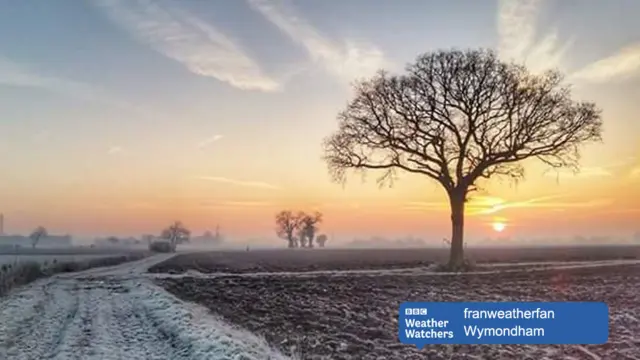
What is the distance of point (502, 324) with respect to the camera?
37.2 feet

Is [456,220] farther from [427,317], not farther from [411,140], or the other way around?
[427,317]

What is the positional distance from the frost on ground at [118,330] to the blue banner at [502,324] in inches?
124

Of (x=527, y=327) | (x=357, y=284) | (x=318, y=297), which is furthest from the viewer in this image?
(x=357, y=284)

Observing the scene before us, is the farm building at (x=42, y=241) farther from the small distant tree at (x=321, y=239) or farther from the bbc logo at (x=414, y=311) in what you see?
the bbc logo at (x=414, y=311)

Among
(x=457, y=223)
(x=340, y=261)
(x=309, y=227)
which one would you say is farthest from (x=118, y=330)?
(x=309, y=227)

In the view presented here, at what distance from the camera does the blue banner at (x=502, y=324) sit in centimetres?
1155

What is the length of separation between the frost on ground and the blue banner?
10.3ft

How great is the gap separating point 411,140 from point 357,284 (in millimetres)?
13456


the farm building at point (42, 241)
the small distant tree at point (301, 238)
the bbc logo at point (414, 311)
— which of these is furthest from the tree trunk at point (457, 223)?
the farm building at point (42, 241)

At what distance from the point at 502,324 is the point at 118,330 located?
920cm

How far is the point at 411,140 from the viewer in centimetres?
3528

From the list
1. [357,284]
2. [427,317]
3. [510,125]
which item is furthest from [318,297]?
[510,125]

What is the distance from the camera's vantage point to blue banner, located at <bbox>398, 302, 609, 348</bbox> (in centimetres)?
1155

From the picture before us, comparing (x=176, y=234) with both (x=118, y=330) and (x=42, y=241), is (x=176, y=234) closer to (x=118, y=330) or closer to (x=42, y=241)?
(x=42, y=241)
